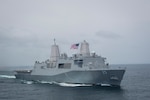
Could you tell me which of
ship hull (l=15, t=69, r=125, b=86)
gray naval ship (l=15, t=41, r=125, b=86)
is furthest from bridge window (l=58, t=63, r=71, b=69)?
ship hull (l=15, t=69, r=125, b=86)

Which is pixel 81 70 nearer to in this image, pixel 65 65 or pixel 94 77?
pixel 94 77

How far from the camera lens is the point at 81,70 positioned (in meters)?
46.0

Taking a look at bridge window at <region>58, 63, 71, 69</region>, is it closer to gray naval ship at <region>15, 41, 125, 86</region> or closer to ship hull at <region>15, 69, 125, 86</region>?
gray naval ship at <region>15, 41, 125, 86</region>

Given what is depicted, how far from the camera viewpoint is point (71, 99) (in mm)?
35781

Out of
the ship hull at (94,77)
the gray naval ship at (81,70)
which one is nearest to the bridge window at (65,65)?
the gray naval ship at (81,70)

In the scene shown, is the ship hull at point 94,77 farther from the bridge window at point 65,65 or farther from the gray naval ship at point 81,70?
the bridge window at point 65,65

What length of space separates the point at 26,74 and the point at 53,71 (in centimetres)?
1321

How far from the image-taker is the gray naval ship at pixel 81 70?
4456 cm

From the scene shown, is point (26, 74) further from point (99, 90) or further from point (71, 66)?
point (99, 90)

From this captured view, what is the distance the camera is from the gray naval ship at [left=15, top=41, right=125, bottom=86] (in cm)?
4456

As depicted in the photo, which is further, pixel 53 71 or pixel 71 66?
pixel 53 71

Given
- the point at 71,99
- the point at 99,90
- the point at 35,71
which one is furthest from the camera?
the point at 35,71

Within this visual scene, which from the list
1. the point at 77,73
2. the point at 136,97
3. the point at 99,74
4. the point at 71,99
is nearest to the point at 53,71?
the point at 77,73

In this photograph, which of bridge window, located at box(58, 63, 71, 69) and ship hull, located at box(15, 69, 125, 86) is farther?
bridge window, located at box(58, 63, 71, 69)
